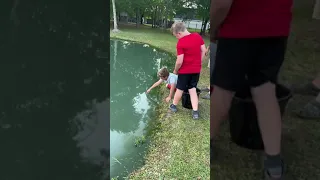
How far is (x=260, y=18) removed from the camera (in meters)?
0.69

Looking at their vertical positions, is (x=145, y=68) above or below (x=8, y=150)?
below

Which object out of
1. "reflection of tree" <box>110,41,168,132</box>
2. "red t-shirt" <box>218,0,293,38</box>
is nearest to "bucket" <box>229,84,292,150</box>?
"red t-shirt" <box>218,0,293,38</box>

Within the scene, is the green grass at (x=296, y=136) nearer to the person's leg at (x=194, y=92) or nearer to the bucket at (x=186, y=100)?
the person's leg at (x=194, y=92)

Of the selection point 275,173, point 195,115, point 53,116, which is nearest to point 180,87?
point 195,115

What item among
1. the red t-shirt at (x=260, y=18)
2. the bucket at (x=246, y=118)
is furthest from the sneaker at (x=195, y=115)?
the red t-shirt at (x=260, y=18)

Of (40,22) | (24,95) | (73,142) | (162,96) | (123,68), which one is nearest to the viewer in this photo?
(40,22)

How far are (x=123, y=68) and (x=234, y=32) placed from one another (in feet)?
20.7

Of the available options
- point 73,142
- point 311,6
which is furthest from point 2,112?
point 311,6

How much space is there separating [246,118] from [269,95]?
83 mm

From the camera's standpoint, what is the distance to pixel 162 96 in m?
4.90

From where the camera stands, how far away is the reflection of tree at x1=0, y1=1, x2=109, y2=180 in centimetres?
163

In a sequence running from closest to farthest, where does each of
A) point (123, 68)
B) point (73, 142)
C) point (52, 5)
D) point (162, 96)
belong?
point (52, 5)
point (73, 142)
point (162, 96)
point (123, 68)

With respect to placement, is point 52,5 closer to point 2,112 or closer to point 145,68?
point 2,112

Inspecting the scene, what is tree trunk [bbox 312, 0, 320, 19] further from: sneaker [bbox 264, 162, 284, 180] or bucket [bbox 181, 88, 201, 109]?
bucket [bbox 181, 88, 201, 109]
